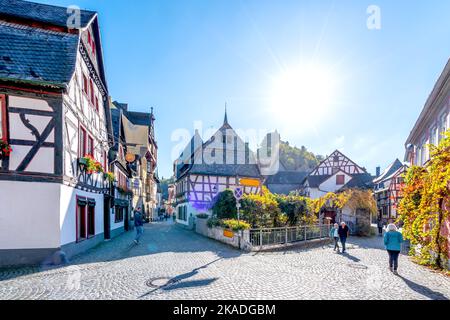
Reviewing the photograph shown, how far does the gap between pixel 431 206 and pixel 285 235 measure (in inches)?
249

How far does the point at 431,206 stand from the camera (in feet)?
29.8

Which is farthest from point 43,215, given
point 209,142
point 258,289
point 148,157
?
point 148,157

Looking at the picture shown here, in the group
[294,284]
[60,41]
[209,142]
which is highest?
[60,41]

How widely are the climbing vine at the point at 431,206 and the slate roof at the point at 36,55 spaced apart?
40.8 feet

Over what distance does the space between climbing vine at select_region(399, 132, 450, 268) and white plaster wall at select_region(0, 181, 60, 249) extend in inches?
482

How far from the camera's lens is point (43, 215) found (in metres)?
8.41

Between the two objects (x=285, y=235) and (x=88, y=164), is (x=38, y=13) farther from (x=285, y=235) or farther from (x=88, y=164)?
(x=285, y=235)

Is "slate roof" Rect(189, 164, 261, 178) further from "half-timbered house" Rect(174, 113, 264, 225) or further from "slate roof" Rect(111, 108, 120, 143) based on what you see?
"slate roof" Rect(111, 108, 120, 143)

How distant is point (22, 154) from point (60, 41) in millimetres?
4702

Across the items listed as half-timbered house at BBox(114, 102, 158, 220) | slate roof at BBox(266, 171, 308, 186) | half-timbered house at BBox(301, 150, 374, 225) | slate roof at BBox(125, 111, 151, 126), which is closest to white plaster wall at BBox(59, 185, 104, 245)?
half-timbered house at BBox(114, 102, 158, 220)

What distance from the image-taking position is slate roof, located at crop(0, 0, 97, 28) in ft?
32.5

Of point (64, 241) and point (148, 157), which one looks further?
point (148, 157)

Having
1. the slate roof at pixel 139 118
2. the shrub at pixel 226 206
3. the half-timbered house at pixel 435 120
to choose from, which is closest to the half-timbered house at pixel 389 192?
the half-timbered house at pixel 435 120
